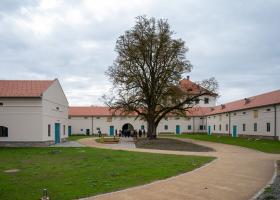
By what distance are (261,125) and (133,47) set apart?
1865 centimetres

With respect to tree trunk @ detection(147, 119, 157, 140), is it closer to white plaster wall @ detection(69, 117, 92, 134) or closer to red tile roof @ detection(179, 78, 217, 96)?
red tile roof @ detection(179, 78, 217, 96)

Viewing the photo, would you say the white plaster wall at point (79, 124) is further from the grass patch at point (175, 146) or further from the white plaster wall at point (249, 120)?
the grass patch at point (175, 146)

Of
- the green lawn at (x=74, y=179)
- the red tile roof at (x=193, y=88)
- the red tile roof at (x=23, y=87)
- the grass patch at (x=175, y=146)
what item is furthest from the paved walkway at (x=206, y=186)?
the red tile roof at (x=193, y=88)

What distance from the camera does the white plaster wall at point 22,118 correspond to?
117 ft

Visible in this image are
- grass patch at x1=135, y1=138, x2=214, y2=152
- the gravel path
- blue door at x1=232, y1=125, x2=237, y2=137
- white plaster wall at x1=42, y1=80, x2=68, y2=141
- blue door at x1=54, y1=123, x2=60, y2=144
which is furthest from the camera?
blue door at x1=232, y1=125, x2=237, y2=137

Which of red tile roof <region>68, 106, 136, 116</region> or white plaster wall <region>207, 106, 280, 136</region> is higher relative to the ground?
red tile roof <region>68, 106, 136, 116</region>

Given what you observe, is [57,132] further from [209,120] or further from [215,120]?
[209,120]

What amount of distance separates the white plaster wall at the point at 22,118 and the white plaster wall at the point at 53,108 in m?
0.71

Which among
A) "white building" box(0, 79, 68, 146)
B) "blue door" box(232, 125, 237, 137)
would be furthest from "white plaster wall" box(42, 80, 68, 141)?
"blue door" box(232, 125, 237, 137)

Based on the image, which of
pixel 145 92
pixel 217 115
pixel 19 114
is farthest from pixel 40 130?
pixel 217 115

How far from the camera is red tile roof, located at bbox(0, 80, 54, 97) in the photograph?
35.7 m

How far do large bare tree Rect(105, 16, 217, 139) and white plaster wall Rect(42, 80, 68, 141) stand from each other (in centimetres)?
662

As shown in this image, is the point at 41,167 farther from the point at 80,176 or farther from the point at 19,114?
the point at 19,114

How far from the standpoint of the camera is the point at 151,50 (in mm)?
45812
